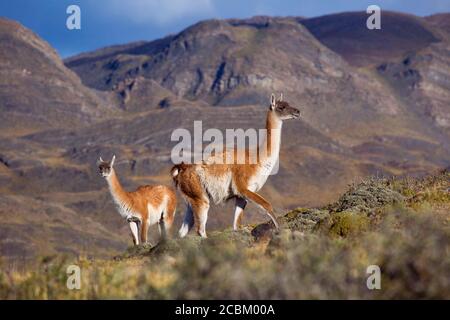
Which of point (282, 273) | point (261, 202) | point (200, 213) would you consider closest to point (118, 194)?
point (200, 213)

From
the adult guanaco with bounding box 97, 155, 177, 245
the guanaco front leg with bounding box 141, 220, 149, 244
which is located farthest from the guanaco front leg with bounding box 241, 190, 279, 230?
the guanaco front leg with bounding box 141, 220, 149, 244

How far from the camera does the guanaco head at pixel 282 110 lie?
20.6 meters

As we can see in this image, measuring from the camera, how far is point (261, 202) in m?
18.9

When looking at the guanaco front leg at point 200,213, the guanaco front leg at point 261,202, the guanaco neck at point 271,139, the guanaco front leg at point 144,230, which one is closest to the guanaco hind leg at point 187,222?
the guanaco front leg at point 200,213

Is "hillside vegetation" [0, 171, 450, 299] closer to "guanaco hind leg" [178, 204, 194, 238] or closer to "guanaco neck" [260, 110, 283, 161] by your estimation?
"guanaco neck" [260, 110, 283, 161]

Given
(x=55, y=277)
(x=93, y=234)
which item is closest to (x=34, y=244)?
(x=93, y=234)

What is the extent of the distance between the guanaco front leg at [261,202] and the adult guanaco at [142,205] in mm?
5576

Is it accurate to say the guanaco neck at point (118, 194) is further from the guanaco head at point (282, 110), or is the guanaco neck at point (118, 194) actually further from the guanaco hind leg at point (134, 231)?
the guanaco head at point (282, 110)

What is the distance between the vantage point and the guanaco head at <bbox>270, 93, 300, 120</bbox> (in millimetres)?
20609

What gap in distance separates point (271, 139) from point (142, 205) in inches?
235

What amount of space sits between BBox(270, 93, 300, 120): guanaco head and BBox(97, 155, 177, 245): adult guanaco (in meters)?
5.44

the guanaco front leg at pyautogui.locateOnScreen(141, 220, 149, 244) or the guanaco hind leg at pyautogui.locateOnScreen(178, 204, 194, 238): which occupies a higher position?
the guanaco front leg at pyautogui.locateOnScreen(141, 220, 149, 244)
